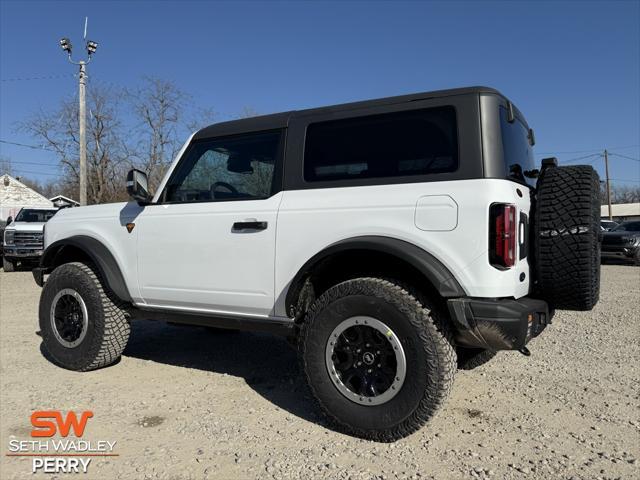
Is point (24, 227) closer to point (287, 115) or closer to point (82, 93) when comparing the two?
point (82, 93)

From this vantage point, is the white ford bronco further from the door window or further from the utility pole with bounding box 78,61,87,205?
the utility pole with bounding box 78,61,87,205

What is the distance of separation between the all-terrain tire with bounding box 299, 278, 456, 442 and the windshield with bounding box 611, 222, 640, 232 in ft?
50.4

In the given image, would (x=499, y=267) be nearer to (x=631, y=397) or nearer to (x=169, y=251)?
(x=631, y=397)

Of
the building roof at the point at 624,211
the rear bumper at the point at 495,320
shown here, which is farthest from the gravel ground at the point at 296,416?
the building roof at the point at 624,211

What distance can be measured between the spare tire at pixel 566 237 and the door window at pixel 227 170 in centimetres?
182

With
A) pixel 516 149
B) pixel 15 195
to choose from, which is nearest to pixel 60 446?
pixel 516 149

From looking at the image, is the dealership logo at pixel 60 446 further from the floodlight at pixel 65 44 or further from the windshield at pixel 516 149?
the floodlight at pixel 65 44

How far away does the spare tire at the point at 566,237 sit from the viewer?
2.85 metres

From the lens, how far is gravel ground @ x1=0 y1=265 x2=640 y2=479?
2.63 m

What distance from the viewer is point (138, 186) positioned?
390 cm

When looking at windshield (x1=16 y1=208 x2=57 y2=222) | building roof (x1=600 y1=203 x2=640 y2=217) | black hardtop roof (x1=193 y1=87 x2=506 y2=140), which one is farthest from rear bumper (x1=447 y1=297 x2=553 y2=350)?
building roof (x1=600 y1=203 x2=640 y2=217)

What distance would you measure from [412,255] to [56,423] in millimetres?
2573

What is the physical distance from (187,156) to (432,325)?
2456mm

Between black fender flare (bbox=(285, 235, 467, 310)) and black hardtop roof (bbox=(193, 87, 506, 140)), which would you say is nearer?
black fender flare (bbox=(285, 235, 467, 310))
